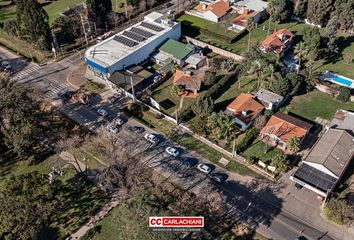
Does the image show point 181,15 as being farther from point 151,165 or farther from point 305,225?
point 305,225

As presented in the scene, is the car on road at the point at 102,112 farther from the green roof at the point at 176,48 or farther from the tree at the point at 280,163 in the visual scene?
the tree at the point at 280,163

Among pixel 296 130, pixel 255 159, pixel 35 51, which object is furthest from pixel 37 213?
pixel 35 51

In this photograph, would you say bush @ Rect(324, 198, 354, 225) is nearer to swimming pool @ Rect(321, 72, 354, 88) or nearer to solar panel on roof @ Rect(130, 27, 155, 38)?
swimming pool @ Rect(321, 72, 354, 88)

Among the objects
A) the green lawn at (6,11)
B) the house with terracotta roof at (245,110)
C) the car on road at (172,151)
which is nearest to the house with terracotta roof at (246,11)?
the house with terracotta roof at (245,110)

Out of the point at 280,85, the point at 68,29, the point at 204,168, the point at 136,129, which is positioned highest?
the point at 280,85

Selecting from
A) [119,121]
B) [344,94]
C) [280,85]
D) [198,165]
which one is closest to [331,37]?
[344,94]

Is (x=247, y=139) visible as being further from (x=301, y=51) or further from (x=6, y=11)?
(x=6, y=11)

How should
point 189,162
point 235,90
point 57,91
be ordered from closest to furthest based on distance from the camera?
point 189,162 → point 235,90 → point 57,91
